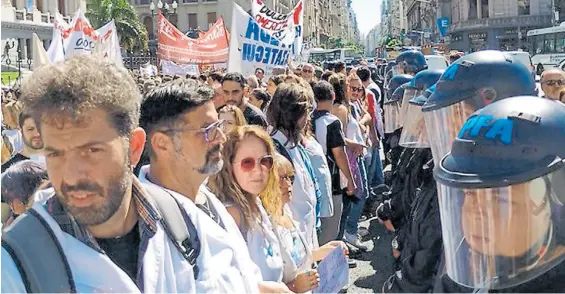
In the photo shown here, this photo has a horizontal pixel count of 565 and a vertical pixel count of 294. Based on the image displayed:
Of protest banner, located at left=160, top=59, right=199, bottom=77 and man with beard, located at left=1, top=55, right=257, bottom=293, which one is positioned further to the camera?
protest banner, located at left=160, top=59, right=199, bottom=77

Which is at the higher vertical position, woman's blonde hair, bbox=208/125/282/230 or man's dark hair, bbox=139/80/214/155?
man's dark hair, bbox=139/80/214/155

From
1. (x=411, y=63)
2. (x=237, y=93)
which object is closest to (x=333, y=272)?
(x=237, y=93)

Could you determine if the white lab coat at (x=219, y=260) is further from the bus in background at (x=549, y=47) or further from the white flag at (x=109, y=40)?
the bus in background at (x=549, y=47)

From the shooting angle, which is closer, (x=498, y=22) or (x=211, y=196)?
(x=211, y=196)

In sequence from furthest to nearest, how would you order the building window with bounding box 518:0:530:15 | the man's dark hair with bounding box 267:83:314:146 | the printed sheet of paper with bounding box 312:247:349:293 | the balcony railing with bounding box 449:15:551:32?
the building window with bounding box 518:0:530:15 → the balcony railing with bounding box 449:15:551:32 → the man's dark hair with bounding box 267:83:314:146 → the printed sheet of paper with bounding box 312:247:349:293

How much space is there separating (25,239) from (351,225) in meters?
5.75

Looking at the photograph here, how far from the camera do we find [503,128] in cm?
204

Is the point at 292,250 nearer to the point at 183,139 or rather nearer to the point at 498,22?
the point at 183,139

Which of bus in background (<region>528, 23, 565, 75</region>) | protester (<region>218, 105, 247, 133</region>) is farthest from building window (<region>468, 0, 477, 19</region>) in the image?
protester (<region>218, 105, 247, 133</region>)

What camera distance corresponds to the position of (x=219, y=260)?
80.9 inches

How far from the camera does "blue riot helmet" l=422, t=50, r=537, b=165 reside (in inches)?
120

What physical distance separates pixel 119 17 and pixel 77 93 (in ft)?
167

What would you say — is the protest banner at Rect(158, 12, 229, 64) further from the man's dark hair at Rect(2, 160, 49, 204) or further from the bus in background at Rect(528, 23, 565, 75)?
the bus in background at Rect(528, 23, 565, 75)

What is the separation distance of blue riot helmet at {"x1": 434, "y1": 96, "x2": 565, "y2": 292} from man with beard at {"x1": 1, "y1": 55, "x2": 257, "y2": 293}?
770 millimetres
